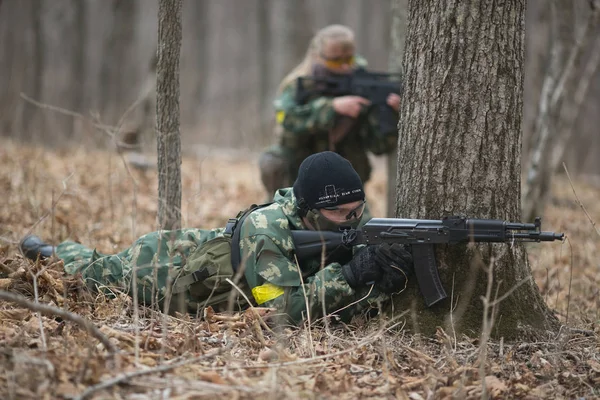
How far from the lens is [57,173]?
838 cm

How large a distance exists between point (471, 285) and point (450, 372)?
24.5 inches

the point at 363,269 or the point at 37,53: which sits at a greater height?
the point at 37,53

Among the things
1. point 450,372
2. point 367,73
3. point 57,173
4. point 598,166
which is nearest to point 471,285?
point 450,372

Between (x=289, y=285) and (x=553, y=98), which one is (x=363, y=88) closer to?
(x=553, y=98)

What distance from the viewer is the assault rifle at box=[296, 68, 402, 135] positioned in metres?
6.38

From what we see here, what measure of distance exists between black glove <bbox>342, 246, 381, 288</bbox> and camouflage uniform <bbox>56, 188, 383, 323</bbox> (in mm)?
55

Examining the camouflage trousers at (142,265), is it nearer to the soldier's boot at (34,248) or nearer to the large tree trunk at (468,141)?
the soldier's boot at (34,248)

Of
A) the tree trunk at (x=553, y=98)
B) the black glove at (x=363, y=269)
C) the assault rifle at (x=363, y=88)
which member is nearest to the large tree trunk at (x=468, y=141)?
the black glove at (x=363, y=269)

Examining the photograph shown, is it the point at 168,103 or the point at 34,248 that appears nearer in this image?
the point at 168,103

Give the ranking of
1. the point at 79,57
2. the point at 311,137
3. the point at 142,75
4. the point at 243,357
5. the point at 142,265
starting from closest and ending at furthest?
the point at 243,357 → the point at 142,265 → the point at 311,137 → the point at 79,57 → the point at 142,75

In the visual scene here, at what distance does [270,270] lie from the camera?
3.76 meters

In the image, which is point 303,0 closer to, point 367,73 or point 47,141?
point 47,141

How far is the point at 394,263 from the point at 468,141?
0.79 meters

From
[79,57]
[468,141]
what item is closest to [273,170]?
[468,141]
